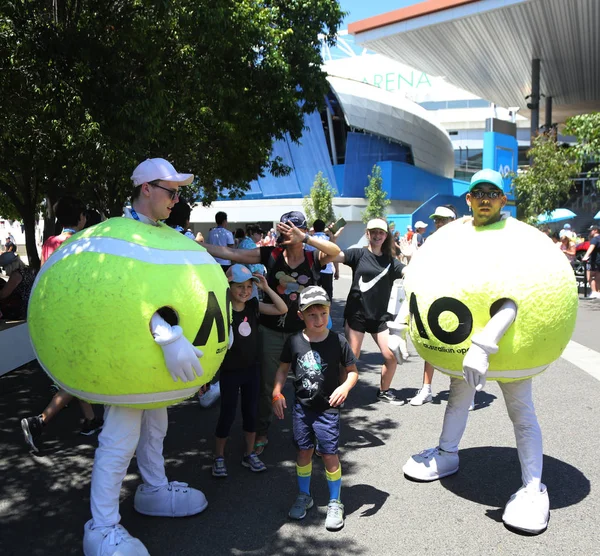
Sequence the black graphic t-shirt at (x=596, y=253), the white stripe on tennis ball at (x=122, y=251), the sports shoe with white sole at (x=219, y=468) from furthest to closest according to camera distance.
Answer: the black graphic t-shirt at (x=596, y=253) → the sports shoe with white sole at (x=219, y=468) → the white stripe on tennis ball at (x=122, y=251)

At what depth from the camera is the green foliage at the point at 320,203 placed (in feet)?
130

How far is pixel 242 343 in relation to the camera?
4.41m

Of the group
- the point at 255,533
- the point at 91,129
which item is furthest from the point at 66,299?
the point at 91,129

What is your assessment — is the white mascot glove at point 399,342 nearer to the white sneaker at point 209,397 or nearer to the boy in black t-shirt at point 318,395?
the boy in black t-shirt at point 318,395

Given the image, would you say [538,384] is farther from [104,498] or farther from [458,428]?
[104,498]

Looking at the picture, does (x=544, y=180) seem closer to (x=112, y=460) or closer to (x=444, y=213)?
(x=444, y=213)

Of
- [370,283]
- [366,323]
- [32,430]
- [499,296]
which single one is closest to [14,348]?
[32,430]

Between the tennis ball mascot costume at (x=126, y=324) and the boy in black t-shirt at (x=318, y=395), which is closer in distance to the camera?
the tennis ball mascot costume at (x=126, y=324)

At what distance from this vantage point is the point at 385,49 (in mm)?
31828

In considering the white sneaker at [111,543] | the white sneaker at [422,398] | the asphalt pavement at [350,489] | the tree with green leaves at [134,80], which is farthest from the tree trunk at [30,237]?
the white sneaker at [111,543]

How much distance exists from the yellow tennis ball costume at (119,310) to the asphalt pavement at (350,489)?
0.99 m

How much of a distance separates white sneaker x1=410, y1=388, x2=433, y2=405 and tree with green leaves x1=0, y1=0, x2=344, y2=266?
4.45 meters

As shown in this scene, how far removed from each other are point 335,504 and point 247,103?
8648 millimetres

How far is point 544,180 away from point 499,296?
66.7ft
